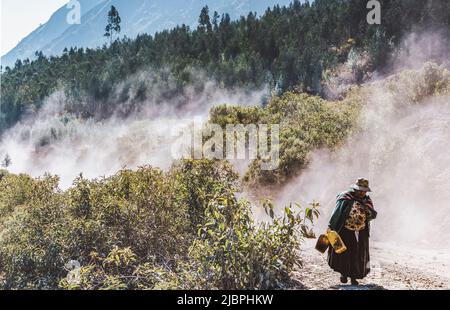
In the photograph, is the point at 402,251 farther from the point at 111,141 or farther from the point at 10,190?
the point at 111,141

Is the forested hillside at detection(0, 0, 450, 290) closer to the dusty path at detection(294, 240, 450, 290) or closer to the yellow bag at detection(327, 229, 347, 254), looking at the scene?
the dusty path at detection(294, 240, 450, 290)

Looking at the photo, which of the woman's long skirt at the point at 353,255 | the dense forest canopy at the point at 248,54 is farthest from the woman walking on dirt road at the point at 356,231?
the dense forest canopy at the point at 248,54

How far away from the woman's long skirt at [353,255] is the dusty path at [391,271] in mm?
Result: 231

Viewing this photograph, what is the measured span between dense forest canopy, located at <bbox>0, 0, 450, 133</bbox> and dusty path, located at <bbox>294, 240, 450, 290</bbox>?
27428 mm

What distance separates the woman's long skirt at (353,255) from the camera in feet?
23.2

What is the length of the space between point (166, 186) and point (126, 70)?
2088 inches

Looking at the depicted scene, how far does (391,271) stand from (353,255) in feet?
5.79

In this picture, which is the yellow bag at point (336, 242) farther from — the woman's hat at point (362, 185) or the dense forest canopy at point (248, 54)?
the dense forest canopy at point (248, 54)

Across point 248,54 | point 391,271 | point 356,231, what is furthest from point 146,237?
point 248,54

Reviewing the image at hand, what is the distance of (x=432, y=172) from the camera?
12977 mm

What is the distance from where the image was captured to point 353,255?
23.2 feet

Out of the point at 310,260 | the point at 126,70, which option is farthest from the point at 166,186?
the point at 126,70
